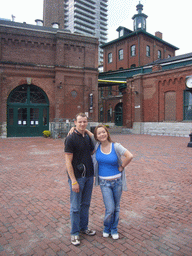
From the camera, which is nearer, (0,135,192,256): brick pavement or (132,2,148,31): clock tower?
(0,135,192,256): brick pavement

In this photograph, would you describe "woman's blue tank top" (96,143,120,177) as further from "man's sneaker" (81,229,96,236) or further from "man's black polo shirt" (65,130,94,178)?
"man's sneaker" (81,229,96,236)

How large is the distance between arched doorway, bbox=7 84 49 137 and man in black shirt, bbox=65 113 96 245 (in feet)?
60.0

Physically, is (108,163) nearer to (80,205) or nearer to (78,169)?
(78,169)

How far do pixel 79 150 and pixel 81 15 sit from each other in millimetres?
87648

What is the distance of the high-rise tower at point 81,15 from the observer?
66.2m

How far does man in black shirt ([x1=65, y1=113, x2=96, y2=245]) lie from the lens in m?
2.73

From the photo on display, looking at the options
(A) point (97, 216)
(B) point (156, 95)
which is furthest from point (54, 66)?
(A) point (97, 216)

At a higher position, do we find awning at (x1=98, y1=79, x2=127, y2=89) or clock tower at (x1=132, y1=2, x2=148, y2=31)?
clock tower at (x1=132, y1=2, x2=148, y2=31)

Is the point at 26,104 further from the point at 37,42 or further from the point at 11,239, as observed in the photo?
the point at 11,239

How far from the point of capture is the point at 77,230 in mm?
2824

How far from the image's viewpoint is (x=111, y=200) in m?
2.81

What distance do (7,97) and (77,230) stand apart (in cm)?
1885

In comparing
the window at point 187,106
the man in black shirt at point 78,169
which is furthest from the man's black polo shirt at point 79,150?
the window at point 187,106

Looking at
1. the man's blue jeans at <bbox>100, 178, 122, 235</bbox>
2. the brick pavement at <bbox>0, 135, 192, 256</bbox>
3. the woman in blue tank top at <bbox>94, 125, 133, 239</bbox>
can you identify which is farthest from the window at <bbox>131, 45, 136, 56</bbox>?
the man's blue jeans at <bbox>100, 178, 122, 235</bbox>
